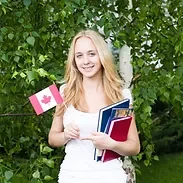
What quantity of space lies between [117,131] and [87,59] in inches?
13.8

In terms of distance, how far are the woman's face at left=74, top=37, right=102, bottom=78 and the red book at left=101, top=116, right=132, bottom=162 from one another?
27 cm

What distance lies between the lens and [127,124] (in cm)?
254

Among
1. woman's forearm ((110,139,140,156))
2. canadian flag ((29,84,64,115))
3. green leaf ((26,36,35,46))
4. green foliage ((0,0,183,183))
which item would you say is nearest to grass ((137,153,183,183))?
green foliage ((0,0,183,183))

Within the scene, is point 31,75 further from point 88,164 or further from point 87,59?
point 88,164

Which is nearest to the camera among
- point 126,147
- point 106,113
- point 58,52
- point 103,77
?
point 106,113

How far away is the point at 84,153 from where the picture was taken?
260 cm

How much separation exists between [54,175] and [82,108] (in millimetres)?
1085

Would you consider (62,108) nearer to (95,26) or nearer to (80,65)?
(80,65)

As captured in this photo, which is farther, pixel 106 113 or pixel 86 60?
pixel 86 60

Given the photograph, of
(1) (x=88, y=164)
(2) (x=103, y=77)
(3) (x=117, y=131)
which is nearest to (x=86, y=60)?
(2) (x=103, y=77)

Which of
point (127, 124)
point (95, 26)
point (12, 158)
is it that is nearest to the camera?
point (127, 124)

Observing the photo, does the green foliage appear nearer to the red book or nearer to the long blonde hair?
the long blonde hair

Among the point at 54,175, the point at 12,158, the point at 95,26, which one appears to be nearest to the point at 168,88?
the point at 95,26

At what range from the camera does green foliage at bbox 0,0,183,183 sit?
10.5 ft
